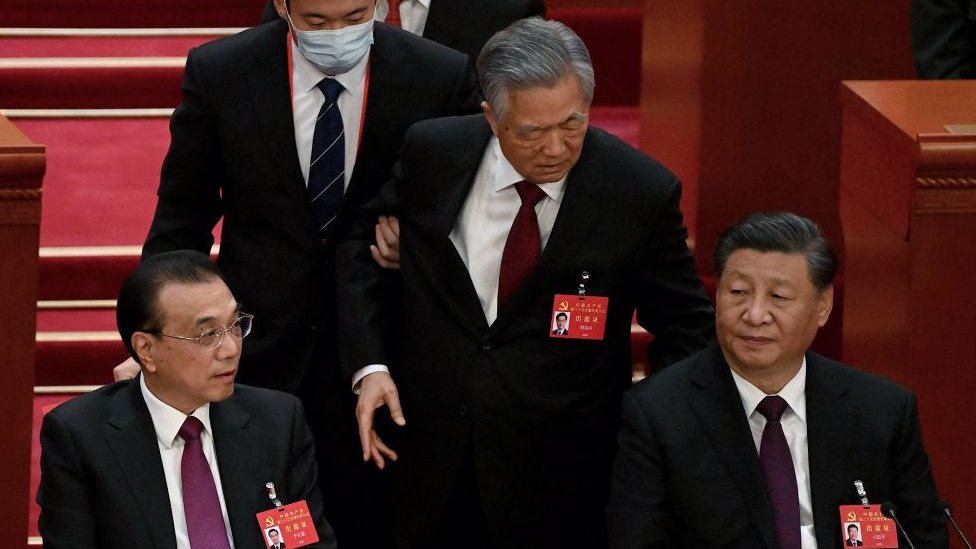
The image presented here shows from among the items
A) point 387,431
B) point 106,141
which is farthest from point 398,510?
point 106,141

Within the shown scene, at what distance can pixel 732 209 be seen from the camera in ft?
13.9

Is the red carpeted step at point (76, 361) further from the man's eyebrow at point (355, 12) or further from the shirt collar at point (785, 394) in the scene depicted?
the shirt collar at point (785, 394)

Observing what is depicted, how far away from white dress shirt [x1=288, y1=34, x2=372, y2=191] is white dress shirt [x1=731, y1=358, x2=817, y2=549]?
795 millimetres

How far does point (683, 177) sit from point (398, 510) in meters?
1.77

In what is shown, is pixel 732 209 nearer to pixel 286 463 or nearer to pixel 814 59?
pixel 814 59

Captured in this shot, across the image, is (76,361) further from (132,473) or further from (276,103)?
(132,473)

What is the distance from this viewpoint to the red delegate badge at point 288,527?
2639 mm

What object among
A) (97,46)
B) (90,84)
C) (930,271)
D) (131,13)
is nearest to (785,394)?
(930,271)

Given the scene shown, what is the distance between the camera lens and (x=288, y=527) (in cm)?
265

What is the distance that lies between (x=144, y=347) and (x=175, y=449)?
169 mm

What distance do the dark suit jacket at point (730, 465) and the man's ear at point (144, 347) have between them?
0.74 m

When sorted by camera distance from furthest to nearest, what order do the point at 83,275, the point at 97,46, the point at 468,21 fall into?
the point at 97,46 → the point at 83,275 → the point at 468,21

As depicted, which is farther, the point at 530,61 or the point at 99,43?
the point at 99,43

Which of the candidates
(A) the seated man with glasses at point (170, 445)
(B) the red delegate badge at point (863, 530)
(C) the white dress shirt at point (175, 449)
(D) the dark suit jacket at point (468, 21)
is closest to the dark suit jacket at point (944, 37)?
(D) the dark suit jacket at point (468, 21)
